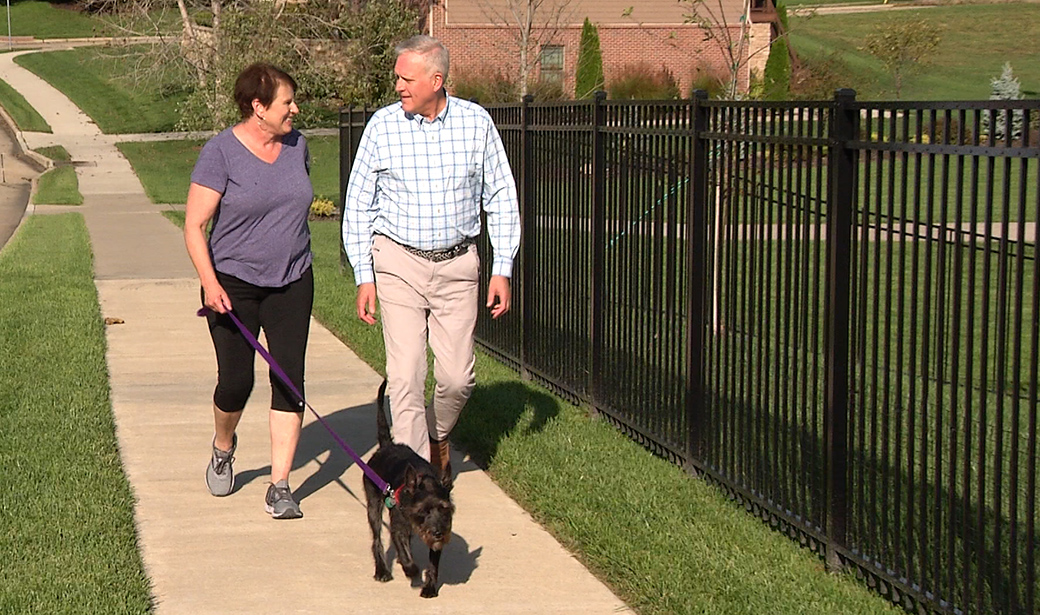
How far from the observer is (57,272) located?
15.1 m

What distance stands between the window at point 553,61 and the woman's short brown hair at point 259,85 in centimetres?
3462

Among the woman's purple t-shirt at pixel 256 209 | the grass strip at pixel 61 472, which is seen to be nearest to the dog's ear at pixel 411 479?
the grass strip at pixel 61 472

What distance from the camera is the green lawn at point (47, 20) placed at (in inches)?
2953

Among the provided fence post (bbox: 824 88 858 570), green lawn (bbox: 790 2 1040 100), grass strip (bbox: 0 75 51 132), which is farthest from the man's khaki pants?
grass strip (bbox: 0 75 51 132)

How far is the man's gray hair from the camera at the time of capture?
19.6 ft

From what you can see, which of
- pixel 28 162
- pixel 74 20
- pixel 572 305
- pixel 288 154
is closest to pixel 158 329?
pixel 572 305

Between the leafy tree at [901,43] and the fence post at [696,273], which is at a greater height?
the leafy tree at [901,43]

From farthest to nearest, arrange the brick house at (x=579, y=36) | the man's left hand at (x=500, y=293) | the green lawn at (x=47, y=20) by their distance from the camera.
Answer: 1. the green lawn at (x=47, y=20)
2. the brick house at (x=579, y=36)
3. the man's left hand at (x=500, y=293)

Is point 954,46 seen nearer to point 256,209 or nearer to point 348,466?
point 348,466

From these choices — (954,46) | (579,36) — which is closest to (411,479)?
(579,36)

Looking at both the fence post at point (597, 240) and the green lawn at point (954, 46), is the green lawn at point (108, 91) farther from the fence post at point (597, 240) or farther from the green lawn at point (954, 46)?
the fence post at point (597, 240)

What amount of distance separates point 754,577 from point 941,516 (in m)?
0.81

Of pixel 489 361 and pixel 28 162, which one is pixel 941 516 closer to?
pixel 489 361

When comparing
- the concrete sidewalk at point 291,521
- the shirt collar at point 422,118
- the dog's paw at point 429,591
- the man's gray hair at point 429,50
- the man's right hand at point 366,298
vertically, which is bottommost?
the concrete sidewalk at point 291,521
